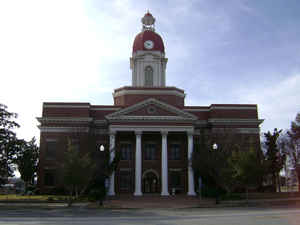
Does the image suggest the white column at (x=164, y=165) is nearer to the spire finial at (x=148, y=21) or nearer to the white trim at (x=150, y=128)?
the white trim at (x=150, y=128)

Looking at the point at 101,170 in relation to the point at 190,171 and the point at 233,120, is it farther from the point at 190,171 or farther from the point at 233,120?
the point at 233,120

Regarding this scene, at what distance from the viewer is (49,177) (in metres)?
48.3

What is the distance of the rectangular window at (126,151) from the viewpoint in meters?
49.2

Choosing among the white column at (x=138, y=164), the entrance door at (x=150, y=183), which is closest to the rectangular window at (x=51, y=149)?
the white column at (x=138, y=164)

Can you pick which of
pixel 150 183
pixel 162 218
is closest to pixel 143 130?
pixel 150 183

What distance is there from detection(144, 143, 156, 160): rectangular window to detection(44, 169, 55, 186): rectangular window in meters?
13.8

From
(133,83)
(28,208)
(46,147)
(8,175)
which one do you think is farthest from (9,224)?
(133,83)

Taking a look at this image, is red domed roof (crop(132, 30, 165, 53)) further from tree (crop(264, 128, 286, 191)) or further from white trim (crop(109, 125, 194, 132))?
tree (crop(264, 128, 286, 191))

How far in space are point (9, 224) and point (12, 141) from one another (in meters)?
27.5

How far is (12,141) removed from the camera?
135 ft

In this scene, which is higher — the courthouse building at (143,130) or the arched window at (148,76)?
the arched window at (148,76)

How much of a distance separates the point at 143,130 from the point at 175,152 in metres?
7.20

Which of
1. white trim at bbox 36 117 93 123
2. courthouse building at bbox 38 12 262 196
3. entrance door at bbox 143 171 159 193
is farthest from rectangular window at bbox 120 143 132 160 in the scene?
white trim at bbox 36 117 93 123

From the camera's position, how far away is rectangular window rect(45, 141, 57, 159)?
160ft
